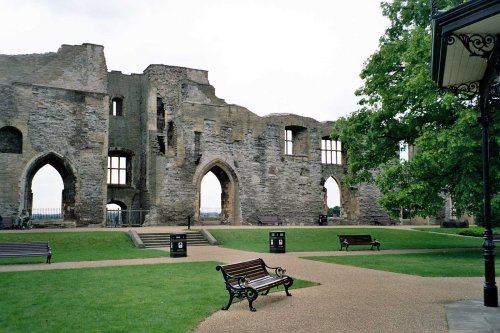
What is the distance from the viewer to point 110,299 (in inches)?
348

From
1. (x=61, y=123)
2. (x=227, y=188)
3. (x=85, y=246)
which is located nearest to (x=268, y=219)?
(x=227, y=188)

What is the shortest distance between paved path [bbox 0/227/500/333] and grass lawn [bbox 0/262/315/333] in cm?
58

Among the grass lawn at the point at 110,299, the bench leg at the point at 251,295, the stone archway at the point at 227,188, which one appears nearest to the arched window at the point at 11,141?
the stone archway at the point at 227,188

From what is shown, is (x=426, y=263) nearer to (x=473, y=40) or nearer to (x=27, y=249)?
(x=473, y=40)

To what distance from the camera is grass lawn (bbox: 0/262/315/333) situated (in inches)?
276

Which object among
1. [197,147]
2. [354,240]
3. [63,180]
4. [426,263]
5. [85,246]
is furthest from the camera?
[197,147]

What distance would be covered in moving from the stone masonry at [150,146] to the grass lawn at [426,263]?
1185cm

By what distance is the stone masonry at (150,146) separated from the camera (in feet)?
93.5

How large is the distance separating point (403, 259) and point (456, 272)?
3.54 metres

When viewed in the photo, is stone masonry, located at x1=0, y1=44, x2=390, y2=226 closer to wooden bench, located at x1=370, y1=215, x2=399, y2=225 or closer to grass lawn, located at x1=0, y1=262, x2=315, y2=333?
wooden bench, located at x1=370, y1=215, x2=399, y2=225

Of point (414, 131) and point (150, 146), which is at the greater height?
point (150, 146)

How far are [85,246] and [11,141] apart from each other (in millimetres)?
12227

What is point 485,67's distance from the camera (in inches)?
310

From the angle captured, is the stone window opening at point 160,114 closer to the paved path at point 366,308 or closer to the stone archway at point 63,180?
the stone archway at point 63,180
